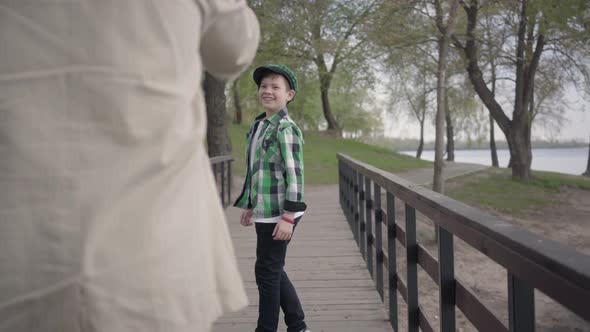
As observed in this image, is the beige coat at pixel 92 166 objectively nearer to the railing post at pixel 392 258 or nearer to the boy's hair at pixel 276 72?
the boy's hair at pixel 276 72

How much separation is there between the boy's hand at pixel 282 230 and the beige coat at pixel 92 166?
1.32m

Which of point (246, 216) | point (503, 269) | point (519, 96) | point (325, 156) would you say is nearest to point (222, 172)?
point (503, 269)

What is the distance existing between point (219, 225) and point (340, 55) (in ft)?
81.7

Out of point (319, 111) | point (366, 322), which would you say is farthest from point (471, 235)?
point (319, 111)

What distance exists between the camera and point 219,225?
113 centimetres

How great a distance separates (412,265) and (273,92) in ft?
3.78

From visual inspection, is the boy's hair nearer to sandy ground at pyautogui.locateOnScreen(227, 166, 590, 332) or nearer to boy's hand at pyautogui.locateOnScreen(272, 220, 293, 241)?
boy's hand at pyautogui.locateOnScreen(272, 220, 293, 241)

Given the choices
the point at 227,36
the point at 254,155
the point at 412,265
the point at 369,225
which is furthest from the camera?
the point at 369,225

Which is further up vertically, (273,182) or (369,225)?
(273,182)

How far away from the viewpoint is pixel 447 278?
6.49 feet

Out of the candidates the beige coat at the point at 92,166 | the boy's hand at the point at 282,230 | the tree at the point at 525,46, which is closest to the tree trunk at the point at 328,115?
the tree at the point at 525,46

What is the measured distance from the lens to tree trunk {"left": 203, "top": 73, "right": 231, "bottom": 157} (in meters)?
10.2

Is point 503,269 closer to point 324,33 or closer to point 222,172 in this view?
point 222,172

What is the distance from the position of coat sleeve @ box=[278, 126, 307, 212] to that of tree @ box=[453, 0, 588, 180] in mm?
9102
